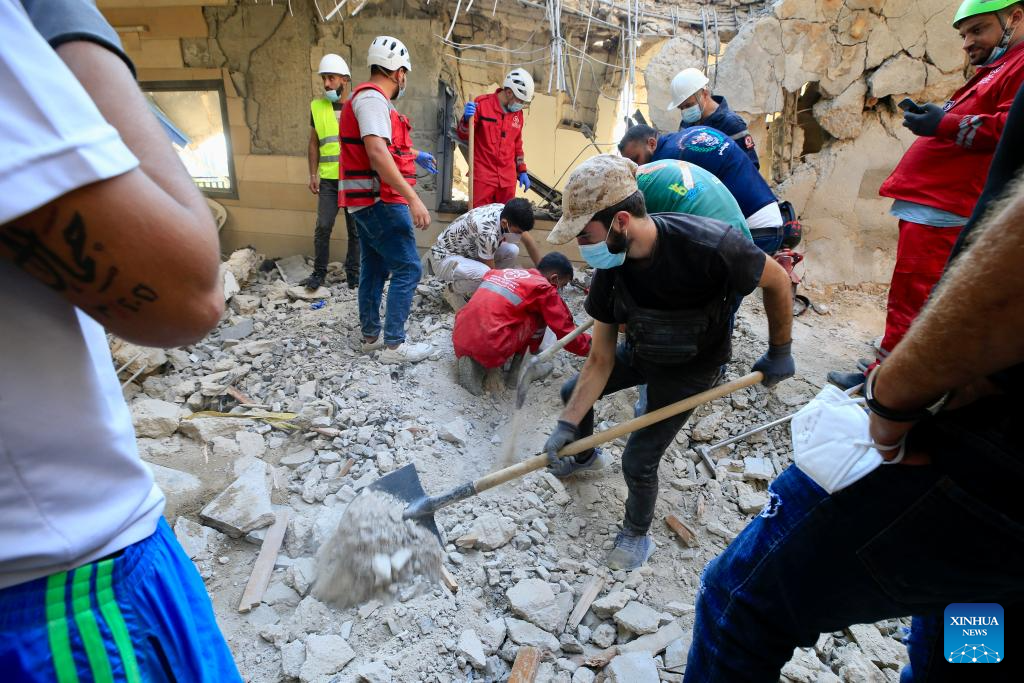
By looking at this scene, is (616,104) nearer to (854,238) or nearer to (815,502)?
(854,238)

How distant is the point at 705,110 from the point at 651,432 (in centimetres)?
289

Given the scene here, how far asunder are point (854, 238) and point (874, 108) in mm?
1272

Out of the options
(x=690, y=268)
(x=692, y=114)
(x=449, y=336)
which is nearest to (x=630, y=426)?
(x=690, y=268)

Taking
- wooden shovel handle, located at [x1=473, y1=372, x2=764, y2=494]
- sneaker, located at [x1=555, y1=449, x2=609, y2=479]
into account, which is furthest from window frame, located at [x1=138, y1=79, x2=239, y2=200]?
wooden shovel handle, located at [x1=473, y1=372, x2=764, y2=494]

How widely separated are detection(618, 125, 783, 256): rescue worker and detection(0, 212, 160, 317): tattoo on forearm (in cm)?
359

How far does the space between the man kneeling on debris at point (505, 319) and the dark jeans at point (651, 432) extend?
3.66 ft

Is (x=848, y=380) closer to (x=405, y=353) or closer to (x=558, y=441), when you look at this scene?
(x=558, y=441)

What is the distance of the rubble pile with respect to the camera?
204 cm

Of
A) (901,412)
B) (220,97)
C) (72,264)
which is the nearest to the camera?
(72,264)

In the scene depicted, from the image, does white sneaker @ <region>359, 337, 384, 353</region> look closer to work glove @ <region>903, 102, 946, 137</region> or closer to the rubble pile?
the rubble pile

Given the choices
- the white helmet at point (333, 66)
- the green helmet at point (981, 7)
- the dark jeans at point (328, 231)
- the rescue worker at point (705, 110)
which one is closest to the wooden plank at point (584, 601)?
the rescue worker at point (705, 110)

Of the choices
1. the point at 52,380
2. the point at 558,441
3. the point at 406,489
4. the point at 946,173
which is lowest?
the point at 406,489

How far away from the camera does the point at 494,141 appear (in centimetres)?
550

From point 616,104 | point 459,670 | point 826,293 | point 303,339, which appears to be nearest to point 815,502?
point 459,670
